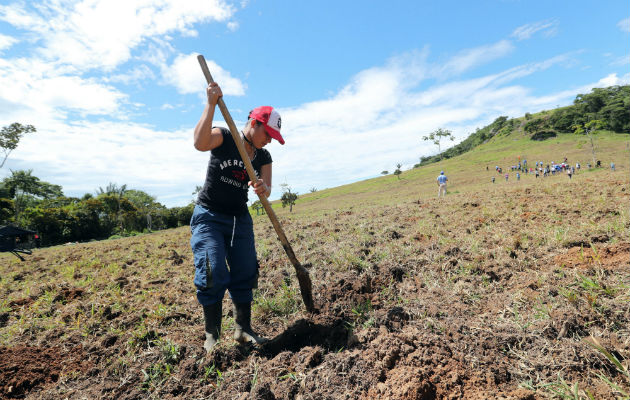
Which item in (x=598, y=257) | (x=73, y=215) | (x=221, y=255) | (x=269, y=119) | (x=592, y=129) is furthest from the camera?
(x=592, y=129)

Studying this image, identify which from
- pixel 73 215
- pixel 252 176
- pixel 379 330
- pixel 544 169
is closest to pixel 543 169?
pixel 544 169

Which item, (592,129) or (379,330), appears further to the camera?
(592,129)

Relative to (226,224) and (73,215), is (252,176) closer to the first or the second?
(226,224)

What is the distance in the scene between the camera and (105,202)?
3994 centimetres

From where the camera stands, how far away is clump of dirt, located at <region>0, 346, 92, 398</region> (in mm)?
2402

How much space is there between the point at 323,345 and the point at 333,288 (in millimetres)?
838

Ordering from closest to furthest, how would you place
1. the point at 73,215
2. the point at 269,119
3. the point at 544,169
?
the point at 269,119 → the point at 73,215 → the point at 544,169

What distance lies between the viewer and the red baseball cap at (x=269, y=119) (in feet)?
8.82

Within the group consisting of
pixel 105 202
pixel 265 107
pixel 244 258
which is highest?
pixel 105 202

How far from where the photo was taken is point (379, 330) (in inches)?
96.0

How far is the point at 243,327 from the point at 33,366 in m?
1.81

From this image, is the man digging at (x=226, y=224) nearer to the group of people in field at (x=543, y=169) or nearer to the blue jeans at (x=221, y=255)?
the blue jeans at (x=221, y=255)

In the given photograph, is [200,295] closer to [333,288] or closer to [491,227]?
[333,288]

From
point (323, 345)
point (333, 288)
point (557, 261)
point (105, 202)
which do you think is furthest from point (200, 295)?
point (105, 202)
